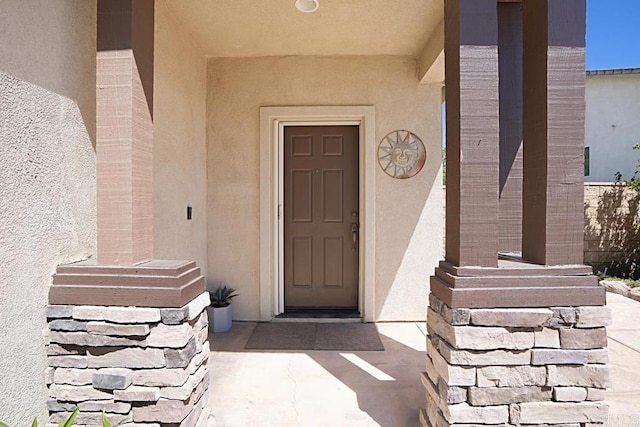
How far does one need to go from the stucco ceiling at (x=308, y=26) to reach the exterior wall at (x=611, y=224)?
4363 mm

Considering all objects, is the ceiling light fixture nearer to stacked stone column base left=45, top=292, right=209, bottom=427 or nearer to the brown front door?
the brown front door

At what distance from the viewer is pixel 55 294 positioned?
→ 170 cm

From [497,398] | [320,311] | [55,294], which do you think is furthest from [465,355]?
[320,311]

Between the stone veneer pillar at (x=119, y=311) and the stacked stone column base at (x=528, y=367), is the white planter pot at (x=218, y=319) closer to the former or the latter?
the stone veneer pillar at (x=119, y=311)

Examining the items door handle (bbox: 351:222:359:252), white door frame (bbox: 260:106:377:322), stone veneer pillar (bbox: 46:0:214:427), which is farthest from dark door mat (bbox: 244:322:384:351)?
stone veneer pillar (bbox: 46:0:214:427)

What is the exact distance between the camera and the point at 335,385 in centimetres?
259

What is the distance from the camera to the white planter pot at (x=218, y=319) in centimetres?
362

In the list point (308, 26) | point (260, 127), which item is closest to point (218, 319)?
point (260, 127)

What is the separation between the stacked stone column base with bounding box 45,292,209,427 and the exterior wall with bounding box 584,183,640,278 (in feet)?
21.1

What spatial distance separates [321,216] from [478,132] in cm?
249

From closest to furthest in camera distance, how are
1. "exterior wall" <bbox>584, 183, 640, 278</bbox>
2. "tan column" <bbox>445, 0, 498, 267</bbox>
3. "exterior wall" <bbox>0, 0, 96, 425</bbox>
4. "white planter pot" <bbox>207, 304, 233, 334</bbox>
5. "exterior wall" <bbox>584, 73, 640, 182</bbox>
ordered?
1. "exterior wall" <bbox>0, 0, 96, 425</bbox>
2. "tan column" <bbox>445, 0, 498, 267</bbox>
3. "white planter pot" <bbox>207, 304, 233, 334</bbox>
4. "exterior wall" <bbox>584, 183, 640, 278</bbox>
5. "exterior wall" <bbox>584, 73, 640, 182</bbox>

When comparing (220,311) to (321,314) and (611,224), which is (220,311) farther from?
(611,224)

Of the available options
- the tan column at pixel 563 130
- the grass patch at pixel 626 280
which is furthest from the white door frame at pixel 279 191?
the grass patch at pixel 626 280

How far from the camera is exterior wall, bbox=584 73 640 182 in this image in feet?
30.3
